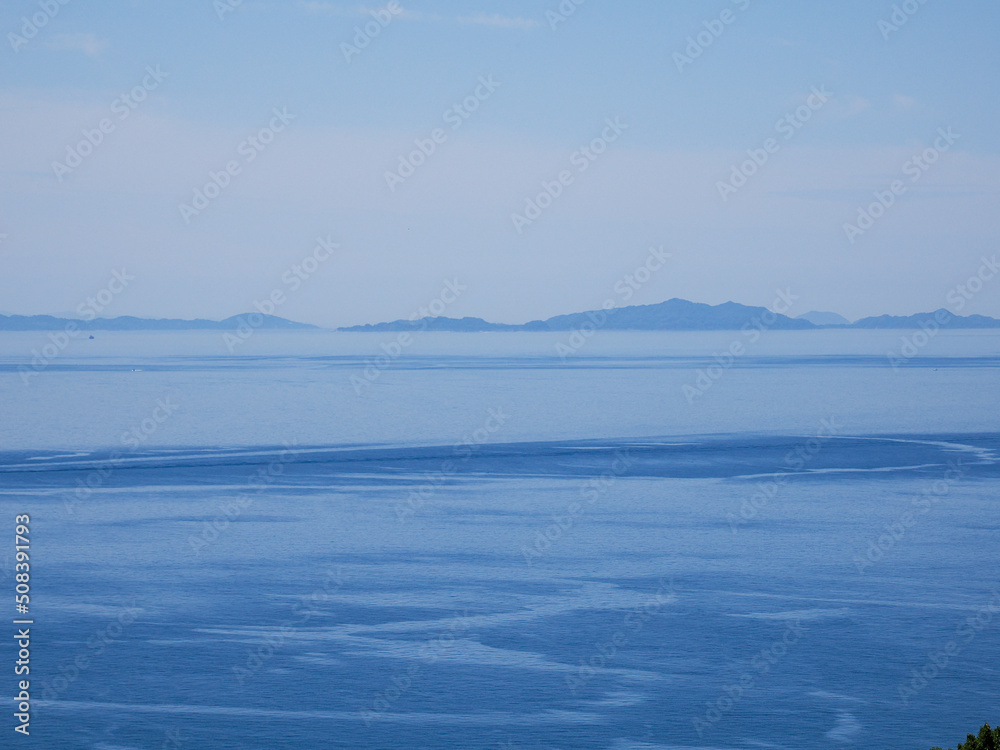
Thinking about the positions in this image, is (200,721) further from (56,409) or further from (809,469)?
(56,409)

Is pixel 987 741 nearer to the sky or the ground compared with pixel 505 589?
nearer to the ground

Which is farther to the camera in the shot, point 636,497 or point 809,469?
point 809,469

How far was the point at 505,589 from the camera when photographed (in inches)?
792

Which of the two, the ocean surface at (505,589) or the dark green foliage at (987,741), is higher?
the ocean surface at (505,589)

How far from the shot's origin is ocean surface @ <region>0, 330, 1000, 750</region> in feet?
47.2

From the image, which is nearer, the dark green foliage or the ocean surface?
the dark green foliage

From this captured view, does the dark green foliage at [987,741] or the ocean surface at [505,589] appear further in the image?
the ocean surface at [505,589]

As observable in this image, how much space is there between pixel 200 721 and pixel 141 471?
21.3 meters

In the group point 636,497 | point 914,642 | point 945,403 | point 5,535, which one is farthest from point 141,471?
point 945,403

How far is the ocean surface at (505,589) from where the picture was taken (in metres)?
14.4

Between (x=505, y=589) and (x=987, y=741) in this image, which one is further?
(x=505, y=589)

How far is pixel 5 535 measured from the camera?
24453 millimetres

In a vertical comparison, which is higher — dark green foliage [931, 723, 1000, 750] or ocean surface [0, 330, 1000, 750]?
ocean surface [0, 330, 1000, 750]

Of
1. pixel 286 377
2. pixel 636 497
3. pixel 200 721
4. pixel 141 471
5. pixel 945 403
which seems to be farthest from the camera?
pixel 286 377
